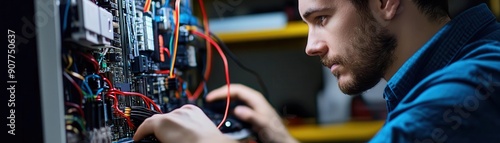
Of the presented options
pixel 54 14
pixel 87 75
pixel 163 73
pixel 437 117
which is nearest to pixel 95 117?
pixel 87 75

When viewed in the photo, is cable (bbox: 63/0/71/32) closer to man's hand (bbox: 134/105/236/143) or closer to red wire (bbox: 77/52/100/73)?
red wire (bbox: 77/52/100/73)

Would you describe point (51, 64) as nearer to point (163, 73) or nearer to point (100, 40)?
point (100, 40)

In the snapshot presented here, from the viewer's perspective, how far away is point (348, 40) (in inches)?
47.1

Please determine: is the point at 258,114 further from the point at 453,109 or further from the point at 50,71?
the point at 50,71

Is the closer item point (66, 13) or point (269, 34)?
point (66, 13)

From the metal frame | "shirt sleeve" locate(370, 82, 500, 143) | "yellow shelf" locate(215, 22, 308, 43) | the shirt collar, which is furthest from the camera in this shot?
"yellow shelf" locate(215, 22, 308, 43)

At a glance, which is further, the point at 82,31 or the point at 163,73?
the point at 163,73

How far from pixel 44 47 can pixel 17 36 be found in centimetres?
8

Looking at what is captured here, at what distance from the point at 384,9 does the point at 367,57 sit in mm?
114

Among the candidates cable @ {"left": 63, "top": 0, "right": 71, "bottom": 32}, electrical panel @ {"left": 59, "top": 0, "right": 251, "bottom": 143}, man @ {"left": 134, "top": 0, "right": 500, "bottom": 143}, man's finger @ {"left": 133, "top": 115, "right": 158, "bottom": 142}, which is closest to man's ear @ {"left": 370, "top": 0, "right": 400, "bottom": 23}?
man @ {"left": 134, "top": 0, "right": 500, "bottom": 143}

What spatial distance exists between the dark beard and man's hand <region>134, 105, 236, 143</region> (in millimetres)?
371

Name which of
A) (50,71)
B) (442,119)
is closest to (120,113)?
(50,71)

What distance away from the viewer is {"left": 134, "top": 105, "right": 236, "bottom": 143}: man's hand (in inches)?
37.6

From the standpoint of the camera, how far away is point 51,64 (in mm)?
792
